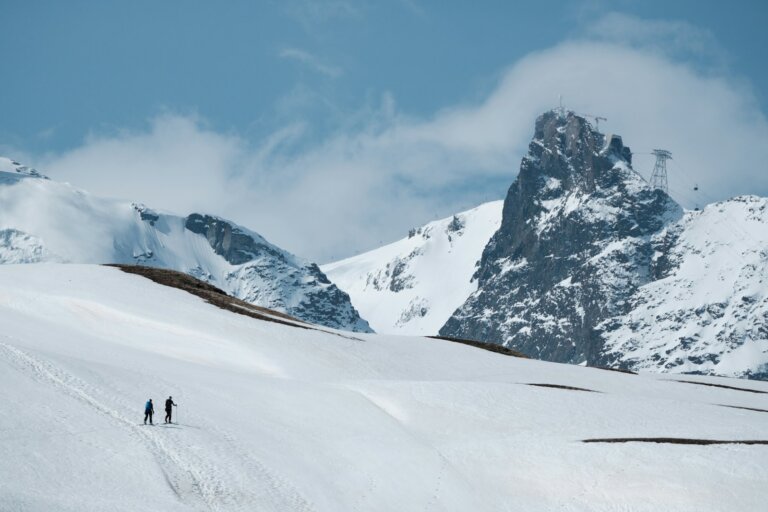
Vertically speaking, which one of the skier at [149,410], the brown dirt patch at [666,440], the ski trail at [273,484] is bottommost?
the ski trail at [273,484]

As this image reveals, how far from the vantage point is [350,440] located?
2044 inches

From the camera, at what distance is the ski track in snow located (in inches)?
1577

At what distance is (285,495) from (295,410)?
13802 mm

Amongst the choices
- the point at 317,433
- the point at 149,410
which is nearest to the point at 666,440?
the point at 317,433

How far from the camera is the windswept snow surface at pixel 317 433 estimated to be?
4134 centimetres

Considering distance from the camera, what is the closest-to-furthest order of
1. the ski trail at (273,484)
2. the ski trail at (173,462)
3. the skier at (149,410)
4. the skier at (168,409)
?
the ski trail at (173,462) < the ski trail at (273,484) < the skier at (149,410) < the skier at (168,409)

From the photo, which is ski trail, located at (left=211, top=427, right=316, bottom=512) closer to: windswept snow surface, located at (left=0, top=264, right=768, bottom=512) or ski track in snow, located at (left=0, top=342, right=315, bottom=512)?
ski track in snow, located at (left=0, top=342, right=315, bottom=512)

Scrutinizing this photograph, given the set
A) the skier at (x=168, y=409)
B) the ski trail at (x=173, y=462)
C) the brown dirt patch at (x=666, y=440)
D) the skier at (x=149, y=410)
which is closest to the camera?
the ski trail at (x=173, y=462)

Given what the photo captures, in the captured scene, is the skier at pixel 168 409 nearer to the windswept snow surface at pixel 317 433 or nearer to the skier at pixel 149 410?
the windswept snow surface at pixel 317 433

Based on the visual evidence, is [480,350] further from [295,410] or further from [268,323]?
[295,410]

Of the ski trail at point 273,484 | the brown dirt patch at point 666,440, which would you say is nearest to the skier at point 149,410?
the ski trail at point 273,484

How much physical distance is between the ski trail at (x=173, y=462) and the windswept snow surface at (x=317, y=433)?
0.32 ft

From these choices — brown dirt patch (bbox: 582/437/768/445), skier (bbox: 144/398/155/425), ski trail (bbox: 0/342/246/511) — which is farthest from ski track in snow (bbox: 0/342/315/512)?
brown dirt patch (bbox: 582/437/768/445)

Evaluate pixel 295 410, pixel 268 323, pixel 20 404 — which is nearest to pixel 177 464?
pixel 20 404
